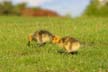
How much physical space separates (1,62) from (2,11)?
155 feet

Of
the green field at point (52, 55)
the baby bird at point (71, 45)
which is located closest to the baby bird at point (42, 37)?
the green field at point (52, 55)

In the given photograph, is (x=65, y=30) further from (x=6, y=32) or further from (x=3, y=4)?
(x=3, y=4)

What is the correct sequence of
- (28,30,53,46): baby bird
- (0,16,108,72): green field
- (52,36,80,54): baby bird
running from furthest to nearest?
(28,30,53,46): baby bird < (52,36,80,54): baby bird < (0,16,108,72): green field

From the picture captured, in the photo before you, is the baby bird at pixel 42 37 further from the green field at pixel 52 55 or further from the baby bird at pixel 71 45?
the baby bird at pixel 71 45

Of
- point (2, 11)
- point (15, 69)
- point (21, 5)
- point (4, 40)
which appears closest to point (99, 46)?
point (4, 40)

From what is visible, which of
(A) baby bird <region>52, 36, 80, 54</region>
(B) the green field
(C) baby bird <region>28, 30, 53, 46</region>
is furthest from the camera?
(C) baby bird <region>28, 30, 53, 46</region>

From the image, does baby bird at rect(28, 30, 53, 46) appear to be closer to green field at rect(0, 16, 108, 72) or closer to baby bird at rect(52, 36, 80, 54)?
green field at rect(0, 16, 108, 72)

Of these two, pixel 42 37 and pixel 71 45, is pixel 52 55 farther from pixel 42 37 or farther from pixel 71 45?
pixel 42 37

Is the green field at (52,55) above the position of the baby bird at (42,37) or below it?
below

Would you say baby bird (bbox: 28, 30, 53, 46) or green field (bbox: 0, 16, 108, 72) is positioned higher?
baby bird (bbox: 28, 30, 53, 46)

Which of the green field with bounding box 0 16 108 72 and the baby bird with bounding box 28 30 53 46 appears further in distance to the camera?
the baby bird with bounding box 28 30 53 46

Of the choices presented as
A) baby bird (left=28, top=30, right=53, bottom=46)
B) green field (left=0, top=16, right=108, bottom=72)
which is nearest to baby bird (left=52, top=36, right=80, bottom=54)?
green field (left=0, top=16, right=108, bottom=72)

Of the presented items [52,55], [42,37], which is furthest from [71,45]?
[42,37]

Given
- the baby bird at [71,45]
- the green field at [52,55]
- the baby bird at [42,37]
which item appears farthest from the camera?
the baby bird at [42,37]
